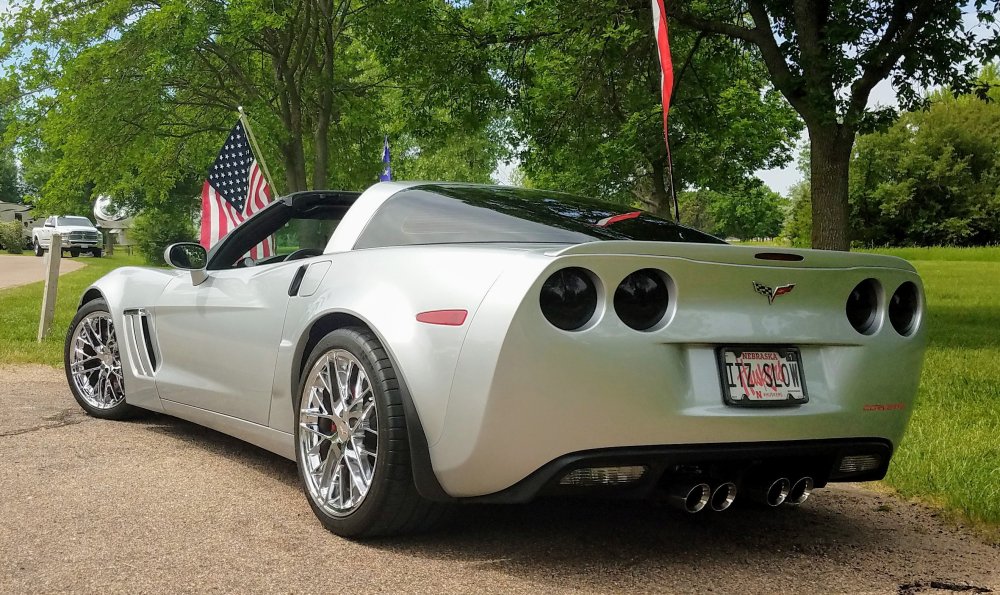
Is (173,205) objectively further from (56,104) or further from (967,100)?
(967,100)

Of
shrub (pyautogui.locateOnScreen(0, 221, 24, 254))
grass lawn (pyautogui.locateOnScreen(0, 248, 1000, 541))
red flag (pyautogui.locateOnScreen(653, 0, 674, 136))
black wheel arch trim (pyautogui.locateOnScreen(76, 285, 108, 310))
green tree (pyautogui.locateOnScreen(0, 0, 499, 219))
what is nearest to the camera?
grass lawn (pyautogui.locateOnScreen(0, 248, 1000, 541))

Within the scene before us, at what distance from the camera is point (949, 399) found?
24.2 feet

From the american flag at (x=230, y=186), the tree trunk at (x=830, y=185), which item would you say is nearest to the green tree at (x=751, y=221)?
the tree trunk at (x=830, y=185)

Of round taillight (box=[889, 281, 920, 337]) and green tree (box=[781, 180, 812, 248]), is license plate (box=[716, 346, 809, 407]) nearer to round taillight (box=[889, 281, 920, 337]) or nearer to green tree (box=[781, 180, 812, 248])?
round taillight (box=[889, 281, 920, 337])

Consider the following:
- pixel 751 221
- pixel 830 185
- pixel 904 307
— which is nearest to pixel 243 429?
pixel 904 307

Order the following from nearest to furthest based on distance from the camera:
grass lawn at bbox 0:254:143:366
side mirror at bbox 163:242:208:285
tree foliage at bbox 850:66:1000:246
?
side mirror at bbox 163:242:208:285 < grass lawn at bbox 0:254:143:366 < tree foliage at bbox 850:66:1000:246

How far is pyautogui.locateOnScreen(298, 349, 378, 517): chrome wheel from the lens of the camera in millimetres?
3605

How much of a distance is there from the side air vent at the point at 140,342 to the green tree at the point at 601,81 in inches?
421

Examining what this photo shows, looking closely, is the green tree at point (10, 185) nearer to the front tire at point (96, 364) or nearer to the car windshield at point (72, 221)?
the car windshield at point (72, 221)

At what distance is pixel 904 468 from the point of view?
506cm

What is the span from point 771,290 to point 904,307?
2.46 ft

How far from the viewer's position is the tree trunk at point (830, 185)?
1327 centimetres

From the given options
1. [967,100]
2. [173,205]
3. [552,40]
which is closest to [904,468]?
[552,40]

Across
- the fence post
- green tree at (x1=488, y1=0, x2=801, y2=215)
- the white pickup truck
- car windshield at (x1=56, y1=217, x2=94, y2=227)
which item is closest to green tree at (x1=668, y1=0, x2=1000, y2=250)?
green tree at (x1=488, y1=0, x2=801, y2=215)
